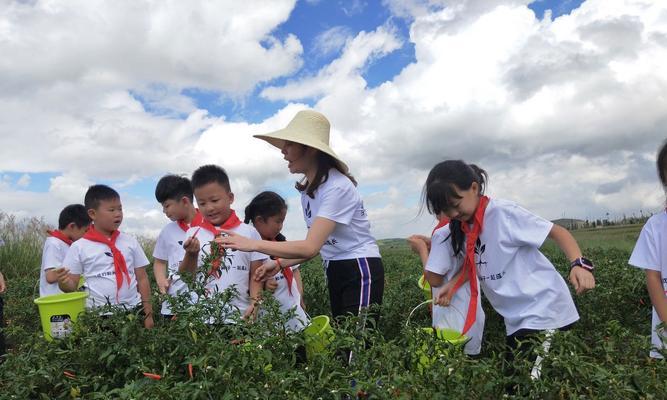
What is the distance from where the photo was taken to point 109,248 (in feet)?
15.1

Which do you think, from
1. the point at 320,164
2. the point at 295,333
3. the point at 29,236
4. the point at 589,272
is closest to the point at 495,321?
the point at 589,272

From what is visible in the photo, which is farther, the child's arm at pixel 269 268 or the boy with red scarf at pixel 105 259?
the boy with red scarf at pixel 105 259

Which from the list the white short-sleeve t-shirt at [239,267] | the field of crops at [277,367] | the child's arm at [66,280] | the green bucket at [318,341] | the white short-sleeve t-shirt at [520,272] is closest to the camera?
the field of crops at [277,367]

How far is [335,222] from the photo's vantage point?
3268 mm

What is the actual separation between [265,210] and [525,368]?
8.89ft

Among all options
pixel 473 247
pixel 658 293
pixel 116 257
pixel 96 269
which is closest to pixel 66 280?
pixel 96 269

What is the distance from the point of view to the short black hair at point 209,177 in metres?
3.86

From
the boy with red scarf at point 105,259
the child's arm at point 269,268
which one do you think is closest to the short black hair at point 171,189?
the boy with red scarf at point 105,259

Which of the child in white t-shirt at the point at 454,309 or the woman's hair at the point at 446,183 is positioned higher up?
the woman's hair at the point at 446,183

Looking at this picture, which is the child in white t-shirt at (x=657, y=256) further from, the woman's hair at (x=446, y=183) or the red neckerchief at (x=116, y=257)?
the red neckerchief at (x=116, y=257)

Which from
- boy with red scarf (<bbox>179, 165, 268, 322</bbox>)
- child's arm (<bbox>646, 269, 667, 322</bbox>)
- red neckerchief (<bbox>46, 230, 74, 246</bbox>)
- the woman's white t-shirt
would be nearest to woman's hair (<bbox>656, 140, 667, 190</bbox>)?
child's arm (<bbox>646, 269, 667, 322</bbox>)

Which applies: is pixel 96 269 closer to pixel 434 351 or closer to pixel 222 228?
pixel 222 228

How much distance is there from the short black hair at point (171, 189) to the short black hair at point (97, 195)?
0.37 metres

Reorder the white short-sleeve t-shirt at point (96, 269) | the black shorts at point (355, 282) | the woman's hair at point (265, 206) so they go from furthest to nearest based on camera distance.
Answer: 1. the white short-sleeve t-shirt at point (96, 269)
2. the woman's hair at point (265, 206)
3. the black shorts at point (355, 282)
